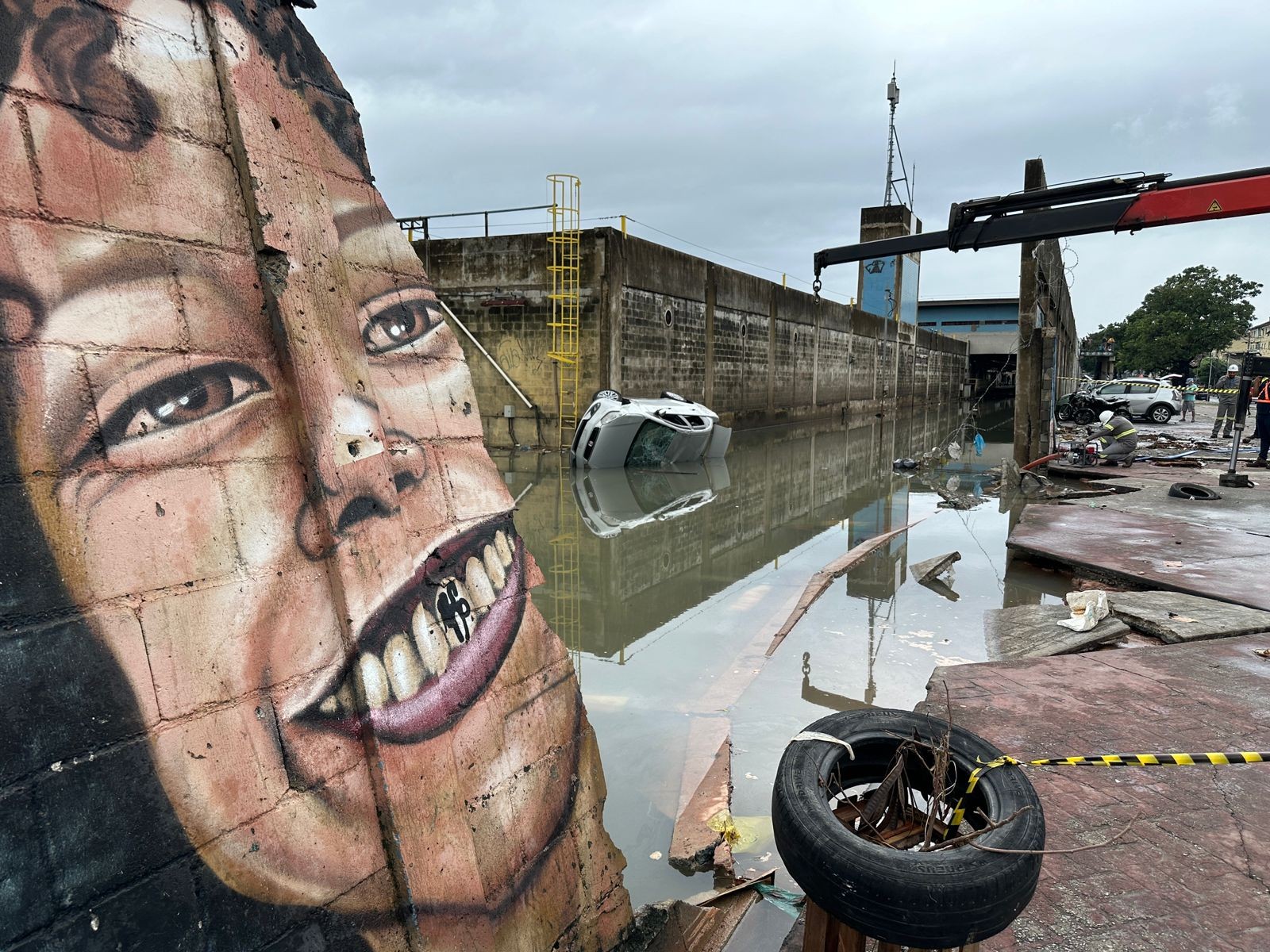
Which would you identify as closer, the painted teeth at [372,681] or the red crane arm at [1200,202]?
the painted teeth at [372,681]

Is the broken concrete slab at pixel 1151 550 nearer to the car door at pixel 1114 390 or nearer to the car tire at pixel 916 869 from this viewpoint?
the car tire at pixel 916 869

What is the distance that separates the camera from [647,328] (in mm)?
16391

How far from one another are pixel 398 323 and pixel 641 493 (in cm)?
896

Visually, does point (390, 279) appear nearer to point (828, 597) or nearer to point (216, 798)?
point (216, 798)

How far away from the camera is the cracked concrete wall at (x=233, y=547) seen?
131 centimetres

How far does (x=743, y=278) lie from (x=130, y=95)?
2026 cm

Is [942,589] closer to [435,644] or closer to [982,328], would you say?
[435,644]

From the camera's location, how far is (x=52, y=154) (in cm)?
138

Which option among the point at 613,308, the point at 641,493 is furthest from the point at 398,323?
the point at 613,308

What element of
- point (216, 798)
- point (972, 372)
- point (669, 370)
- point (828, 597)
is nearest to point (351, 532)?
point (216, 798)

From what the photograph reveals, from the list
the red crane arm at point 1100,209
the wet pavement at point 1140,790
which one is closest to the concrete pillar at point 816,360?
the red crane arm at point 1100,209

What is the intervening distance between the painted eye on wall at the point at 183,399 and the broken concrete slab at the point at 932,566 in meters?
6.04

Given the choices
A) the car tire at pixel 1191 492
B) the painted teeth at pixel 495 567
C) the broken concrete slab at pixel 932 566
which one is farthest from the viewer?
the car tire at pixel 1191 492

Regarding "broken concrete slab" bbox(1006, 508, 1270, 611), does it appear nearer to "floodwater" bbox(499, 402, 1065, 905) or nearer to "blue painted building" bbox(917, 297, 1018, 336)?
"floodwater" bbox(499, 402, 1065, 905)
